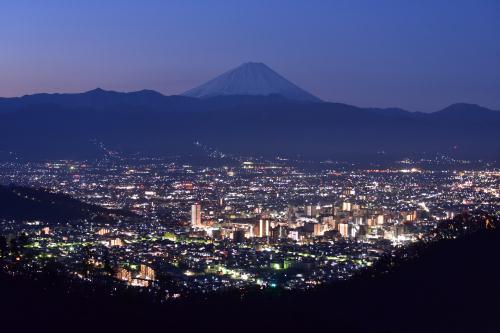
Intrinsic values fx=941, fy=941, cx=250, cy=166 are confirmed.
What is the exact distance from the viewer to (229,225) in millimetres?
28719

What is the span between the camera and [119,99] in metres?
100

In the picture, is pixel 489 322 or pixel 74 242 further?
pixel 74 242

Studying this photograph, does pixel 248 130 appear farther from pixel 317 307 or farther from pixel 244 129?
pixel 317 307

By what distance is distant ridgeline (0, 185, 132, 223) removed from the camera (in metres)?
28.9

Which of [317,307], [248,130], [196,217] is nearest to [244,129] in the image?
Answer: [248,130]

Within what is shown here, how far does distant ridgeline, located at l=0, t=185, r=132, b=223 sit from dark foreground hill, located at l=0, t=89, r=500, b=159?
108 feet

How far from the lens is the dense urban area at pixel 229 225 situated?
65.9 feet

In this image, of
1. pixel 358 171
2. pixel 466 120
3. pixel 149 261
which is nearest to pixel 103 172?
pixel 358 171

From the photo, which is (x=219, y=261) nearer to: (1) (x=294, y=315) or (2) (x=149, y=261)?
(2) (x=149, y=261)

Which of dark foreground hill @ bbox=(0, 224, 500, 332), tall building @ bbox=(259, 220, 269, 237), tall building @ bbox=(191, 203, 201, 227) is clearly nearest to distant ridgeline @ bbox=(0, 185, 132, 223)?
tall building @ bbox=(191, 203, 201, 227)

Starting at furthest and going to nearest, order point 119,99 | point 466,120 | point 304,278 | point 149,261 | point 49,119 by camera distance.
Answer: point 119,99
point 466,120
point 49,119
point 149,261
point 304,278

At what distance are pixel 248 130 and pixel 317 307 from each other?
63514mm

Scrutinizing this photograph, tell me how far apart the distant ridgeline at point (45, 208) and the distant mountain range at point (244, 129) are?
3285 centimetres

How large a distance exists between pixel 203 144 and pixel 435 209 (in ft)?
137
